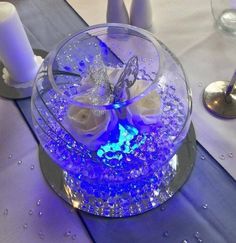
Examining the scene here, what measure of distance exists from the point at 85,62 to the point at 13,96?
0.16m

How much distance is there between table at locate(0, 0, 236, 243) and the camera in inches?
19.6

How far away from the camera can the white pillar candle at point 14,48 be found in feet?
1.88

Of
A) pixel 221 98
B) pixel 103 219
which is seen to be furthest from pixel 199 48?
pixel 103 219

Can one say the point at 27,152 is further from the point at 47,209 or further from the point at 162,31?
the point at 162,31

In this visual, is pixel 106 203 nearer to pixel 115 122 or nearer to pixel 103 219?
pixel 103 219

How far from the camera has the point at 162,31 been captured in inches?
28.4

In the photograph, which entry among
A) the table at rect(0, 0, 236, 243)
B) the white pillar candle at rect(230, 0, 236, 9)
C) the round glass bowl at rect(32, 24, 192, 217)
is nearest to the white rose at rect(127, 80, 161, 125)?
the round glass bowl at rect(32, 24, 192, 217)

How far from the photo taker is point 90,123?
0.47m

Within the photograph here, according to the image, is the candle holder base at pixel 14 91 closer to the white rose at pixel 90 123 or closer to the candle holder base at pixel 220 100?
the white rose at pixel 90 123

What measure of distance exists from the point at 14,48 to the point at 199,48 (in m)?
0.34

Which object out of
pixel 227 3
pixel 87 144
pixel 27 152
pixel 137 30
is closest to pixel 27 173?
pixel 27 152

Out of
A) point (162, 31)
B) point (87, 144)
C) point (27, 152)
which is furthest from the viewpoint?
point (162, 31)

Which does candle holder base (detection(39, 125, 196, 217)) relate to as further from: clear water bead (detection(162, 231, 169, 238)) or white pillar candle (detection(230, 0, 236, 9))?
white pillar candle (detection(230, 0, 236, 9))

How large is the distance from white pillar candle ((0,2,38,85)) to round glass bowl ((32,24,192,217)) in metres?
0.09
